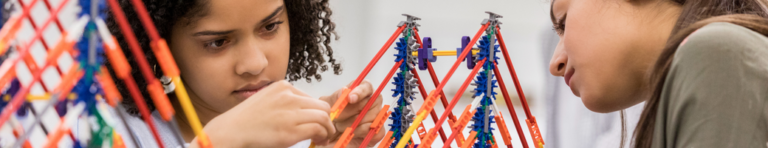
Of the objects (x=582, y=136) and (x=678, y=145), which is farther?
(x=582, y=136)

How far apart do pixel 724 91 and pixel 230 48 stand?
16.2 inches

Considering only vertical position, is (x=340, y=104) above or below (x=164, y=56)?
below

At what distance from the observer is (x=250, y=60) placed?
0.53 metres

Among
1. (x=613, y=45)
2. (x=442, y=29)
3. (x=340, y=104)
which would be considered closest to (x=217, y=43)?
(x=340, y=104)

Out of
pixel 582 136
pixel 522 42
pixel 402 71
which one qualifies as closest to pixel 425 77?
pixel 522 42

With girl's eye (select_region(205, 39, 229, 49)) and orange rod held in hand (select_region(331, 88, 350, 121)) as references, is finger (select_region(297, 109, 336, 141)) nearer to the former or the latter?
orange rod held in hand (select_region(331, 88, 350, 121))

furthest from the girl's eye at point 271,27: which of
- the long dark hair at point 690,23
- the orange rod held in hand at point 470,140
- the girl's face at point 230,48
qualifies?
the long dark hair at point 690,23

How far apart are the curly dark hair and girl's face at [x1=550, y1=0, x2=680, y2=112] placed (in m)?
0.33

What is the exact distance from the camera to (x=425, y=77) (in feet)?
5.37

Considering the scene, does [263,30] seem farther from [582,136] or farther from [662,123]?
[582,136]

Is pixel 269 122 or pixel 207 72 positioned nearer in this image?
pixel 269 122

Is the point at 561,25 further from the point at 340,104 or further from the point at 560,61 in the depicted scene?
the point at 340,104

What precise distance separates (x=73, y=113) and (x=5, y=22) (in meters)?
0.07

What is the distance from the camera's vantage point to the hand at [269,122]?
43cm
